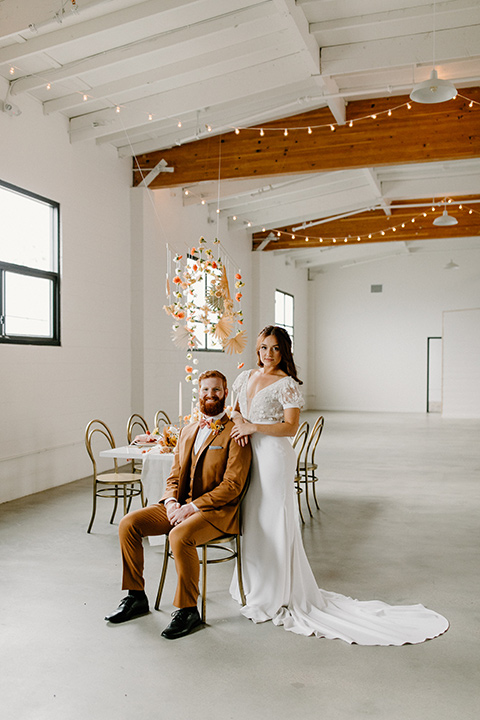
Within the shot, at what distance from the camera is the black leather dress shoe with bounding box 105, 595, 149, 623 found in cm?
315

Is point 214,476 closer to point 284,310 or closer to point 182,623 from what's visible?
point 182,623

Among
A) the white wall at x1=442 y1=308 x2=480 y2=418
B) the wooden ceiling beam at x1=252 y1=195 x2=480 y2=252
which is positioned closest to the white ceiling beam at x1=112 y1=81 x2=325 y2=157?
the wooden ceiling beam at x1=252 y1=195 x2=480 y2=252

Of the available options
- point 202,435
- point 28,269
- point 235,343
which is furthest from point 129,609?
point 28,269

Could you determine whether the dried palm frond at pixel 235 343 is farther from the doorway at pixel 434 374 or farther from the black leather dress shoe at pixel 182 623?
the doorway at pixel 434 374

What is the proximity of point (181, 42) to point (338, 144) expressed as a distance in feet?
9.02

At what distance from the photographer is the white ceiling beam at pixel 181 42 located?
514 centimetres

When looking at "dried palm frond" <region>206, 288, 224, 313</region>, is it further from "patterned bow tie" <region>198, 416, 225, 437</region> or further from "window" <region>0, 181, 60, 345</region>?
"window" <region>0, 181, 60, 345</region>

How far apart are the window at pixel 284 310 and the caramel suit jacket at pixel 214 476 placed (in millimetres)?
10834

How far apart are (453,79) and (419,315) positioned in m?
9.92

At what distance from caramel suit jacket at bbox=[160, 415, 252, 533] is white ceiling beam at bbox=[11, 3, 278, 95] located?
3.46m

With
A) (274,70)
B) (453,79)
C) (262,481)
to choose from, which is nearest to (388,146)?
(453,79)

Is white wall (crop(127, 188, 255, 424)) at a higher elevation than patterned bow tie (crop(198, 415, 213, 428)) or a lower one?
higher

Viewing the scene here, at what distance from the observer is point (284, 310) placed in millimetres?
14789

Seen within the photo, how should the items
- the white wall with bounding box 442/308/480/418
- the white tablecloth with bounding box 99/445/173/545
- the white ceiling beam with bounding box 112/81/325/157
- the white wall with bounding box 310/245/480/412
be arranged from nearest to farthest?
the white tablecloth with bounding box 99/445/173/545 → the white ceiling beam with bounding box 112/81/325/157 → the white wall with bounding box 442/308/480/418 → the white wall with bounding box 310/245/480/412
